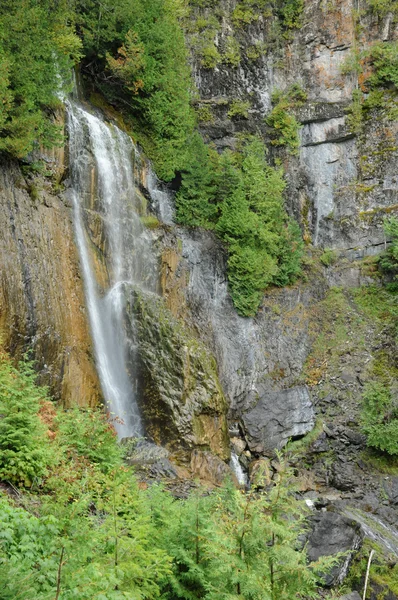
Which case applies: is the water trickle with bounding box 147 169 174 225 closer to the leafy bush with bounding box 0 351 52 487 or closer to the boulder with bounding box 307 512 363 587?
the boulder with bounding box 307 512 363 587

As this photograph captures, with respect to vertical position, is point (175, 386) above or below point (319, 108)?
below

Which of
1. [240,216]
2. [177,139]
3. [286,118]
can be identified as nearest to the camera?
[240,216]

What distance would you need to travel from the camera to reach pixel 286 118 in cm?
2205

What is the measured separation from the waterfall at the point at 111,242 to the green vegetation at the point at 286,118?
884 cm

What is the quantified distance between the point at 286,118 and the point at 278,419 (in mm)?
14245

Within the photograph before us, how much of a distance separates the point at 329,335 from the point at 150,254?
7.93m

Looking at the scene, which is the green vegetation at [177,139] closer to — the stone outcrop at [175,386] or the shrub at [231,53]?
the stone outcrop at [175,386]

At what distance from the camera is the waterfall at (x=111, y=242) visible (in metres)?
12.3

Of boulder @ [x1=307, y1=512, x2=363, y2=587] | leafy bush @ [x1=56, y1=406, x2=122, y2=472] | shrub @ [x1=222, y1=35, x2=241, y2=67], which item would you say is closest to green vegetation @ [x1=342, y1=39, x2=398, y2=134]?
shrub @ [x1=222, y1=35, x2=241, y2=67]

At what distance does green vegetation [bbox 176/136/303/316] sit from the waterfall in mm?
2560

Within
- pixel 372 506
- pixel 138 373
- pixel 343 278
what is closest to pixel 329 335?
pixel 343 278

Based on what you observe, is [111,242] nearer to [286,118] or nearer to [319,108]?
[286,118]

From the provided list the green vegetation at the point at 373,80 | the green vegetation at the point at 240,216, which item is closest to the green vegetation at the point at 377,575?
the green vegetation at the point at 240,216

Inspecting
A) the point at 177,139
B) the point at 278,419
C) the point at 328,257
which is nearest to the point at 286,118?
the point at 328,257
